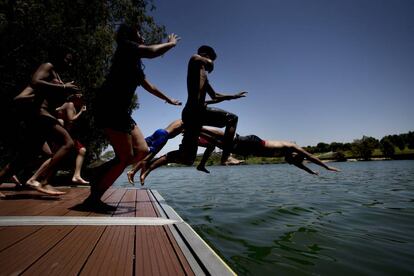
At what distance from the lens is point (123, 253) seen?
2113 millimetres

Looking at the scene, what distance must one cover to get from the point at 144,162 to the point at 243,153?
84.9 inches

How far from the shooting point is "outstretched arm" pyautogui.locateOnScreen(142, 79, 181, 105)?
433 centimetres

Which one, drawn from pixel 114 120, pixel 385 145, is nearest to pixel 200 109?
pixel 114 120

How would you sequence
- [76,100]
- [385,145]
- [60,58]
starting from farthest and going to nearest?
[385,145]
[76,100]
[60,58]

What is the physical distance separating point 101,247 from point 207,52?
3555 millimetres

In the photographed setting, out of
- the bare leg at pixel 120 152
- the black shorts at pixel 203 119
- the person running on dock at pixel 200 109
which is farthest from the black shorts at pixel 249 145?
the bare leg at pixel 120 152

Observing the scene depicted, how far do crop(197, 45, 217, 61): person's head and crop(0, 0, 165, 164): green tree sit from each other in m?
10.2

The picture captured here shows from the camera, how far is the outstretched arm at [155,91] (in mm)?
4327

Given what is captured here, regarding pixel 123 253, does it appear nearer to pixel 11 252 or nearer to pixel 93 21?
pixel 11 252

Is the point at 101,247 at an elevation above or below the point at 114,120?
below

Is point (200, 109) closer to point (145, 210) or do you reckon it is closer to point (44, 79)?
point (145, 210)

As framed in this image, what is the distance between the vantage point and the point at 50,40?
13562mm

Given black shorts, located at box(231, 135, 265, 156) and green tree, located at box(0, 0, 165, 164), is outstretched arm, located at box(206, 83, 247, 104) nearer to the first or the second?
black shorts, located at box(231, 135, 265, 156)

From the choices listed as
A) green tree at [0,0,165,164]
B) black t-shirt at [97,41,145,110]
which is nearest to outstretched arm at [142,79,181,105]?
black t-shirt at [97,41,145,110]
